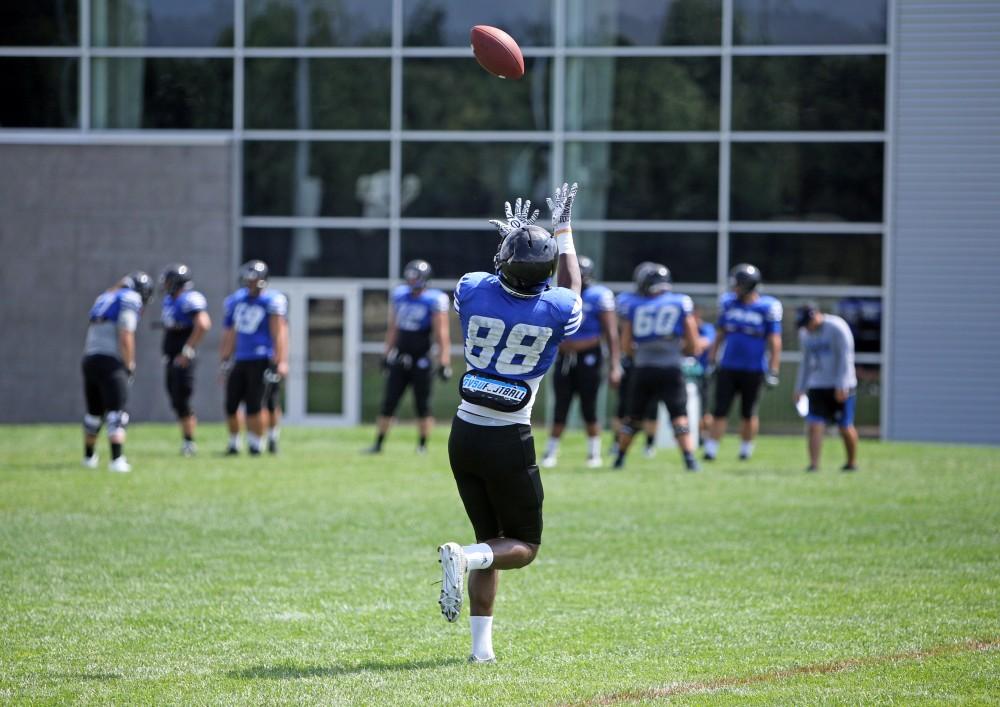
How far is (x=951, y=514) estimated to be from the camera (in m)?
11.9

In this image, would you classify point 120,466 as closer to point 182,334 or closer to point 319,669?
point 182,334

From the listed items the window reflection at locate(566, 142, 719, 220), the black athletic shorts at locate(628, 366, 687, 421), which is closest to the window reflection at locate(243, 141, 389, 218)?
the window reflection at locate(566, 142, 719, 220)

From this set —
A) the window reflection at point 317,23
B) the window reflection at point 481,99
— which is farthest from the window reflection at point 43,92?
the window reflection at point 481,99

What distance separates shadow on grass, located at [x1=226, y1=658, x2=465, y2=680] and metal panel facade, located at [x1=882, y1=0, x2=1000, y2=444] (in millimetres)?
16960

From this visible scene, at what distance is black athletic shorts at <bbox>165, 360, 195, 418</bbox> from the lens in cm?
1642

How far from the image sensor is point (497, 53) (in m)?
7.99

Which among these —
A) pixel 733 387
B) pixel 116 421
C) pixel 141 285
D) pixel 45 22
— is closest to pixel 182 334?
pixel 141 285

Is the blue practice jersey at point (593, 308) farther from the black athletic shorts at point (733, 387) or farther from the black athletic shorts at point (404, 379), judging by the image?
the black athletic shorts at point (404, 379)

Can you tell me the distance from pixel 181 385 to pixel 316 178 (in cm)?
794

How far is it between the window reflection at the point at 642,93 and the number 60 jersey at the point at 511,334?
1704 cm

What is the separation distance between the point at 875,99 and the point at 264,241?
10401mm

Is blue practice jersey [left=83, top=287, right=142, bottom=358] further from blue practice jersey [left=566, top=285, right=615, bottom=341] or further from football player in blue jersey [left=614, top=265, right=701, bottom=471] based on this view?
football player in blue jersey [left=614, top=265, right=701, bottom=471]

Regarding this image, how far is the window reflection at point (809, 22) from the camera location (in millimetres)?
22391

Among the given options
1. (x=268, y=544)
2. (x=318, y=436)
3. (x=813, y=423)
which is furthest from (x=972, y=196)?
(x=268, y=544)
